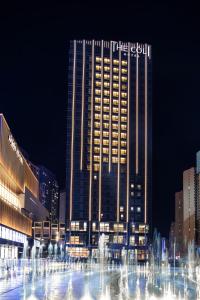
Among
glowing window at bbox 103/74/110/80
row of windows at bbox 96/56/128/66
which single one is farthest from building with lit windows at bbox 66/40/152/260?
glowing window at bbox 103/74/110/80

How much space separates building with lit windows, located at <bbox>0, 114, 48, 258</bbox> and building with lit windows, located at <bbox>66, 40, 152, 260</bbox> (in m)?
50.8

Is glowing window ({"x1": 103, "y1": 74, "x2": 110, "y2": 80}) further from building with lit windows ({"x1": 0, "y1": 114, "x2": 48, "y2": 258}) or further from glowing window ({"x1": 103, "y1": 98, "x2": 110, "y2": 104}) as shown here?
building with lit windows ({"x1": 0, "y1": 114, "x2": 48, "y2": 258})

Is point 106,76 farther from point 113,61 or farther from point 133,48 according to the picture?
point 133,48

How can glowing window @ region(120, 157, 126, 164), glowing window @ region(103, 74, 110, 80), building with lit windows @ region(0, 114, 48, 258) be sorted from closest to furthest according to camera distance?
building with lit windows @ region(0, 114, 48, 258) < glowing window @ region(120, 157, 126, 164) < glowing window @ region(103, 74, 110, 80)

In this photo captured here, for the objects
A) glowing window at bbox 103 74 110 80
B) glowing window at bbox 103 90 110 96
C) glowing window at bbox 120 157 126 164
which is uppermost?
glowing window at bbox 103 74 110 80

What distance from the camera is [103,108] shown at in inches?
6609

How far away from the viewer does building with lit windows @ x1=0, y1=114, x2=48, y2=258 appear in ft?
233

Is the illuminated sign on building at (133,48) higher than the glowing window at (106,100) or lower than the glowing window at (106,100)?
higher

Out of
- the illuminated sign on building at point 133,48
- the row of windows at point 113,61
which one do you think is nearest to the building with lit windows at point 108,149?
the row of windows at point 113,61

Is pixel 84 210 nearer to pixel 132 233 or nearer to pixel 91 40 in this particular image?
pixel 132 233

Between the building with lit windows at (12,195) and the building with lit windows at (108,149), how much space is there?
5077 cm

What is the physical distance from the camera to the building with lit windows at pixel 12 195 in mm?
70938

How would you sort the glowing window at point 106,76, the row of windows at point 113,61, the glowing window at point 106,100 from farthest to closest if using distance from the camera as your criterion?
the glowing window at point 106,76 → the row of windows at point 113,61 → the glowing window at point 106,100

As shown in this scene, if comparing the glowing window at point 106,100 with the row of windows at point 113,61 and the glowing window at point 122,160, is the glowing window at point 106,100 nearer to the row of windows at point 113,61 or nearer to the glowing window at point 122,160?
the row of windows at point 113,61
